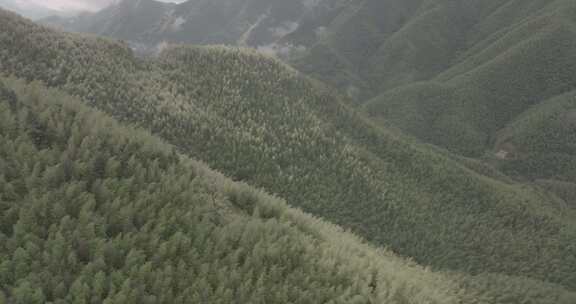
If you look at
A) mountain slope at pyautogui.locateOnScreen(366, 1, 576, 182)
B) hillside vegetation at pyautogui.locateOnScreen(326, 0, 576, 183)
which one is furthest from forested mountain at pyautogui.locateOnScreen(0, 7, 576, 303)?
mountain slope at pyautogui.locateOnScreen(366, 1, 576, 182)

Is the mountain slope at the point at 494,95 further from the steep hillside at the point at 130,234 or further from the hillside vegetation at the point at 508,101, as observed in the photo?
the steep hillside at the point at 130,234

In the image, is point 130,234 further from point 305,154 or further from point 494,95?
point 494,95

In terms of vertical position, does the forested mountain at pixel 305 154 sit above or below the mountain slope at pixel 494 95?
below

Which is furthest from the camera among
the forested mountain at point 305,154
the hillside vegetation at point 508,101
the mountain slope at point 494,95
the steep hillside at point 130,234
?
the mountain slope at point 494,95

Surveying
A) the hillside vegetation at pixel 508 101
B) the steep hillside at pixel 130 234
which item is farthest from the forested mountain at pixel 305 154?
the hillside vegetation at pixel 508 101

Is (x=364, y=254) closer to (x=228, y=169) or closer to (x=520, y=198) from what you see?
(x=228, y=169)

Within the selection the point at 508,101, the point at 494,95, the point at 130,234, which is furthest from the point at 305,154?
the point at 508,101

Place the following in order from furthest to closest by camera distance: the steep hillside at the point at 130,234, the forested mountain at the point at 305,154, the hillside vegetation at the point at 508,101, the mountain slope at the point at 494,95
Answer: the mountain slope at the point at 494,95 → the hillside vegetation at the point at 508,101 → the forested mountain at the point at 305,154 → the steep hillside at the point at 130,234

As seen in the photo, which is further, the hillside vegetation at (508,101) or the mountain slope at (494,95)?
the mountain slope at (494,95)
